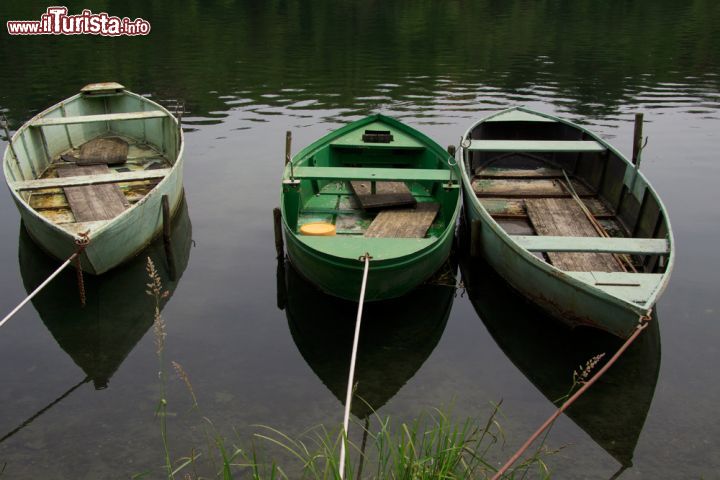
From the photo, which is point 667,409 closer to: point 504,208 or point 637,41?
point 504,208

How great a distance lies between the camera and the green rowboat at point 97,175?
35.0 ft

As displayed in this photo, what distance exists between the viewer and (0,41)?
35.7 meters

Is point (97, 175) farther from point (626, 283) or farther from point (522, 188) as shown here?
point (626, 283)

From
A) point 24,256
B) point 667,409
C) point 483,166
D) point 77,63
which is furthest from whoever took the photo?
point 77,63

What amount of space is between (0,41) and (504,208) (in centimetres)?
3541

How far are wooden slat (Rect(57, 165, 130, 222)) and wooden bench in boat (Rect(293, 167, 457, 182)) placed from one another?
146 inches

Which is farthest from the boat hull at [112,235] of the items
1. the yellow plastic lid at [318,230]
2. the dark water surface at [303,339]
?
the yellow plastic lid at [318,230]

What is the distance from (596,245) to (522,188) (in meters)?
4.51

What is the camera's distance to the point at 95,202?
40.3ft

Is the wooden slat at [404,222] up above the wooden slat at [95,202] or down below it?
below

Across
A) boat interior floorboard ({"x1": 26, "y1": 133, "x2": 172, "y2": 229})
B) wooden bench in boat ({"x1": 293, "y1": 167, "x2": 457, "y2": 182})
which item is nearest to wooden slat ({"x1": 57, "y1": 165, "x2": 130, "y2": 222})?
boat interior floorboard ({"x1": 26, "y1": 133, "x2": 172, "y2": 229})

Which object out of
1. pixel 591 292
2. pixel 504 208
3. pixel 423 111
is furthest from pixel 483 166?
pixel 423 111

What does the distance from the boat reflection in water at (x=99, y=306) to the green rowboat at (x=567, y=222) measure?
6.42 meters

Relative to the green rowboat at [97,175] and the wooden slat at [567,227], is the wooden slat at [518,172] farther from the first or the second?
the green rowboat at [97,175]
